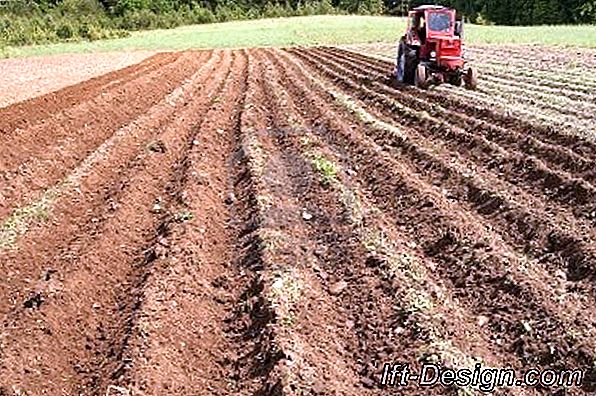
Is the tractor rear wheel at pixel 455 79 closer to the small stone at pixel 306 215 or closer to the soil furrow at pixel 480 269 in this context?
the soil furrow at pixel 480 269

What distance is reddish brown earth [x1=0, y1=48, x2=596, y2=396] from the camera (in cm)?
530

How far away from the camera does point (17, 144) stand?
40.9 feet

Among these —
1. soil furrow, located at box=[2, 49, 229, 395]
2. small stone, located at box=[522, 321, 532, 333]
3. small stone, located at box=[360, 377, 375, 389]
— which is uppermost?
soil furrow, located at box=[2, 49, 229, 395]

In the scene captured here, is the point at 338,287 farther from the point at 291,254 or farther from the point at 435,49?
the point at 435,49

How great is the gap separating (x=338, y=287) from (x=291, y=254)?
83 centimetres

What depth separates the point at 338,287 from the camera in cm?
659

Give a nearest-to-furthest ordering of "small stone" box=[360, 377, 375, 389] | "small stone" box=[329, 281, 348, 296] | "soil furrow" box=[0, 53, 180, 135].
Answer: "small stone" box=[360, 377, 375, 389] → "small stone" box=[329, 281, 348, 296] → "soil furrow" box=[0, 53, 180, 135]

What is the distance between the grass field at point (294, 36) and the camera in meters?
46.6

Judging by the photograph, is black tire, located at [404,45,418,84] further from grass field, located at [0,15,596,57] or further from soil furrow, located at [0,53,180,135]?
grass field, located at [0,15,596,57]

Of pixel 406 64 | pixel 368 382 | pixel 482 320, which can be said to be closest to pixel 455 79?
pixel 406 64

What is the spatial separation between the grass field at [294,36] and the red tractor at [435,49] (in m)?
22.7

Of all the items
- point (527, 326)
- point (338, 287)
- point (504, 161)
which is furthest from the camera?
point (504, 161)

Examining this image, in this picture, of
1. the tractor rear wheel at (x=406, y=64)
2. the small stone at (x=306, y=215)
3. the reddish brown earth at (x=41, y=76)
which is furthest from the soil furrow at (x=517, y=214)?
the reddish brown earth at (x=41, y=76)

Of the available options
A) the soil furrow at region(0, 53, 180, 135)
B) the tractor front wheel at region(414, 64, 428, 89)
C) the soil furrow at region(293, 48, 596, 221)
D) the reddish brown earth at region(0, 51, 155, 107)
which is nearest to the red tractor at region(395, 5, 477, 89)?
the tractor front wheel at region(414, 64, 428, 89)
